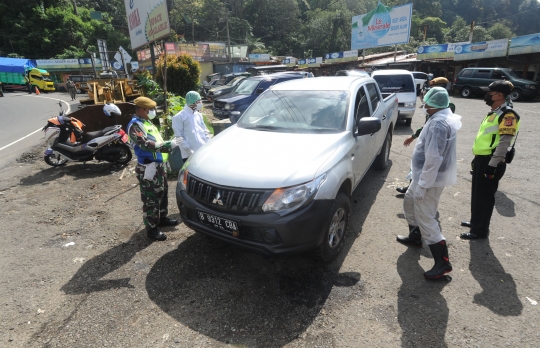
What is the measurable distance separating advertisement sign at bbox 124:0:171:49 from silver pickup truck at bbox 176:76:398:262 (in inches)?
222

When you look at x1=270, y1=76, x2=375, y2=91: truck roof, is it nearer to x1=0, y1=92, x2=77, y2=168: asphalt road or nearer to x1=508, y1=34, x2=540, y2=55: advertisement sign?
x1=0, y1=92, x2=77, y2=168: asphalt road

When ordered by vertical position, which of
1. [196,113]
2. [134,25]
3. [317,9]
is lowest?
[196,113]

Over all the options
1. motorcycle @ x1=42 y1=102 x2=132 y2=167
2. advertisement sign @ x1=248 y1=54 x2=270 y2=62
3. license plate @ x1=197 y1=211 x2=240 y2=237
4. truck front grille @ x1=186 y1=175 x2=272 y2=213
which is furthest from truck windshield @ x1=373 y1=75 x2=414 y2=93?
advertisement sign @ x1=248 y1=54 x2=270 y2=62

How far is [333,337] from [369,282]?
801 mm

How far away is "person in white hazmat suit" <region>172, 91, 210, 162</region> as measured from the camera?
179 inches

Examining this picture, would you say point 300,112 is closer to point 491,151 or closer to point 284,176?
point 284,176

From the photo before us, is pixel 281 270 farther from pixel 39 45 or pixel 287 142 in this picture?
pixel 39 45

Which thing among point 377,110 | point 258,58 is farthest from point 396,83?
point 258,58

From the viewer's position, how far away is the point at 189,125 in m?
4.58

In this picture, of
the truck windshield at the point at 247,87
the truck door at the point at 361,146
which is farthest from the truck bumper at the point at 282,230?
the truck windshield at the point at 247,87

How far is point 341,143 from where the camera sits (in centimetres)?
329

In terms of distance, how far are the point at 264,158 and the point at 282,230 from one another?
76 centimetres

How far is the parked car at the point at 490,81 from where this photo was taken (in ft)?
52.3

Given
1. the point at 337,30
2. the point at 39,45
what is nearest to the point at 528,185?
the point at 39,45
